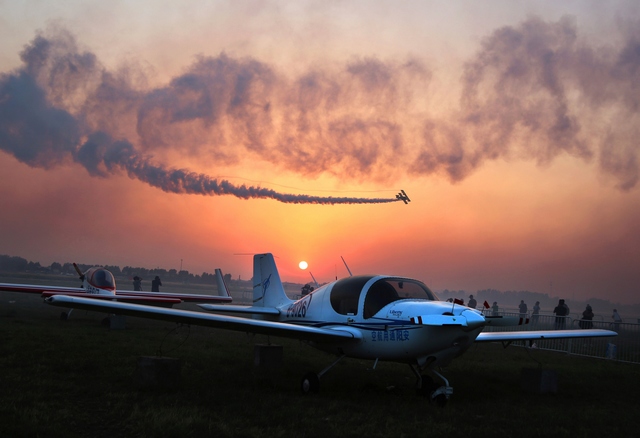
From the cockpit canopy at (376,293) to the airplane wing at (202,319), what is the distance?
0.47 m

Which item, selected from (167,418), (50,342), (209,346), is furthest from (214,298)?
(167,418)

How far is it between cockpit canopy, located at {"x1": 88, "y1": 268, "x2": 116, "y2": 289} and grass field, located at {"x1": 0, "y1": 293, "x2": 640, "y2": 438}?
26.1 feet

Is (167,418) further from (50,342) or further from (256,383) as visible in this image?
(50,342)

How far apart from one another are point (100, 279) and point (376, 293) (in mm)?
16571

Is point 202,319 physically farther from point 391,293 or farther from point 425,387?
point 425,387

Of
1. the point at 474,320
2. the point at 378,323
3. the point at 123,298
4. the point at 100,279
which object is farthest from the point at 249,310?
the point at 100,279

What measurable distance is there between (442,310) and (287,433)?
3.43 m

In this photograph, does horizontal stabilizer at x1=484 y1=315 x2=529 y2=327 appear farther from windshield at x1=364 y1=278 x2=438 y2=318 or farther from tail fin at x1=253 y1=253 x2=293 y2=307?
tail fin at x1=253 y1=253 x2=293 y2=307

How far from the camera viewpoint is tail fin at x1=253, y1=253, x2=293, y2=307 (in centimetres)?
1427

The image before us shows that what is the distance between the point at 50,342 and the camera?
1340cm

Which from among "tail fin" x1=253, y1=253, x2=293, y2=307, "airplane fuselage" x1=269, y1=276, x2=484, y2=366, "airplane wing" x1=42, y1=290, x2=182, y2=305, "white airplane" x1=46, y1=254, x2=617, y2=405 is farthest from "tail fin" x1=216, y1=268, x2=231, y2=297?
"airplane fuselage" x1=269, y1=276, x2=484, y2=366

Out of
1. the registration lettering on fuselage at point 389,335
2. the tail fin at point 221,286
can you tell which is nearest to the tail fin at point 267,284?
the registration lettering on fuselage at point 389,335

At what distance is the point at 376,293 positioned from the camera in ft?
32.5

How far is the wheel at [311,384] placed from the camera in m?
9.37
